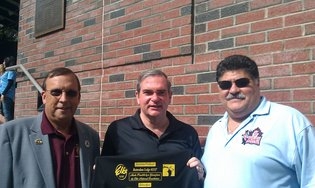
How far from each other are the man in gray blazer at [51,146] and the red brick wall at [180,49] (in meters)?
1.21

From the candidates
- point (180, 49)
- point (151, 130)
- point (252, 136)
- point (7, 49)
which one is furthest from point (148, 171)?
point (7, 49)

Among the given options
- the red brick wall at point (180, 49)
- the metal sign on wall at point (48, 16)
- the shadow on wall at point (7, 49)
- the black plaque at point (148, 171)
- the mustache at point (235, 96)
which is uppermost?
the shadow on wall at point (7, 49)

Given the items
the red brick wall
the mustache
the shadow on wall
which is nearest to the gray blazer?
the mustache

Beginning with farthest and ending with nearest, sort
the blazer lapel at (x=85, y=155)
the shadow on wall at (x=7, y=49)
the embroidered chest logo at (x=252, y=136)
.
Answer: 1. the shadow on wall at (x=7, y=49)
2. the blazer lapel at (x=85, y=155)
3. the embroidered chest logo at (x=252, y=136)

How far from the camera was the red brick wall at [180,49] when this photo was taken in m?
2.85

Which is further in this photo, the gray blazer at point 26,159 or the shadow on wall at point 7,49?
the shadow on wall at point 7,49

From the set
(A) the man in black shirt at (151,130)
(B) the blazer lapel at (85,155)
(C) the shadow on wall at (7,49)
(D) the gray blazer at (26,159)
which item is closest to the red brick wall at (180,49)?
(A) the man in black shirt at (151,130)

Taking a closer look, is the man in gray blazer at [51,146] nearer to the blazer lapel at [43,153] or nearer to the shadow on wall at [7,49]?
the blazer lapel at [43,153]

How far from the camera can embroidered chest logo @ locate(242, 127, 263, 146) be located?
2215 millimetres

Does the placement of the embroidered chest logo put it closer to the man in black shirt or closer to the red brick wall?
the man in black shirt

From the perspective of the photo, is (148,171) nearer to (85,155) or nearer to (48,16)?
(85,155)

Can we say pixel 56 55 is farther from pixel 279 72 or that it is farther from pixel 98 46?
pixel 279 72

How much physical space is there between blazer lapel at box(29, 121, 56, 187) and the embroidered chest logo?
1161 mm

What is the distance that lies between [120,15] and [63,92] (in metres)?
1.94
